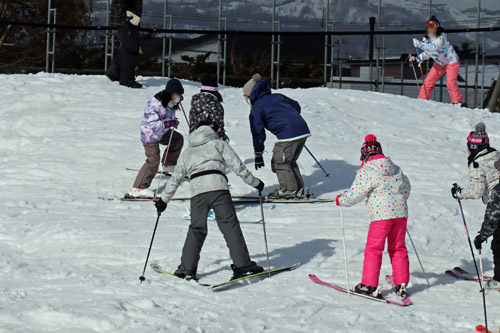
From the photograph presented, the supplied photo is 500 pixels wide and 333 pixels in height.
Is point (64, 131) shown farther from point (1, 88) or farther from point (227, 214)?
point (227, 214)

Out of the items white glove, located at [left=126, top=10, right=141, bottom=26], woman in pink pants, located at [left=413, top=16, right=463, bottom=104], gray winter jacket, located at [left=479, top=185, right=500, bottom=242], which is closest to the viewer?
gray winter jacket, located at [left=479, top=185, right=500, bottom=242]

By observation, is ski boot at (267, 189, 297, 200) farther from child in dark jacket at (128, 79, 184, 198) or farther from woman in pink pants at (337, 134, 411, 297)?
woman in pink pants at (337, 134, 411, 297)

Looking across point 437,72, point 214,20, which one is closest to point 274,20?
point 214,20

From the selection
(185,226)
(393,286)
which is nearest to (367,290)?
(393,286)

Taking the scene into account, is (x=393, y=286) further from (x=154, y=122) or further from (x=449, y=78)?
(x=449, y=78)

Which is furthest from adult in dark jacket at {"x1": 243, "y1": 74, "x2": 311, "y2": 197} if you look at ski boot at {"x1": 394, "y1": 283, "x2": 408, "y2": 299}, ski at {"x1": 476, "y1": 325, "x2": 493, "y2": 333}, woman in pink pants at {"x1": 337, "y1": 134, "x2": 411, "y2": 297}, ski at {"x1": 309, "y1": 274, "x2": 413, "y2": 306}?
ski at {"x1": 476, "y1": 325, "x2": 493, "y2": 333}

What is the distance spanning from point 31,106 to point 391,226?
8823 mm

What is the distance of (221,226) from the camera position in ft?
20.4

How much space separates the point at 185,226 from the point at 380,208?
272 centimetres

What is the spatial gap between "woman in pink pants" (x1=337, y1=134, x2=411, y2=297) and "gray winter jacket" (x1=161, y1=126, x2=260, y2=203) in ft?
3.22

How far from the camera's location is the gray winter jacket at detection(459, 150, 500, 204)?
6.44m

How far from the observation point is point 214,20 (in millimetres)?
18625

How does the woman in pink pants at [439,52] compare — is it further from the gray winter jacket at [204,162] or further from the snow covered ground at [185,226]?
the gray winter jacket at [204,162]

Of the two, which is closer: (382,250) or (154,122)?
(382,250)
